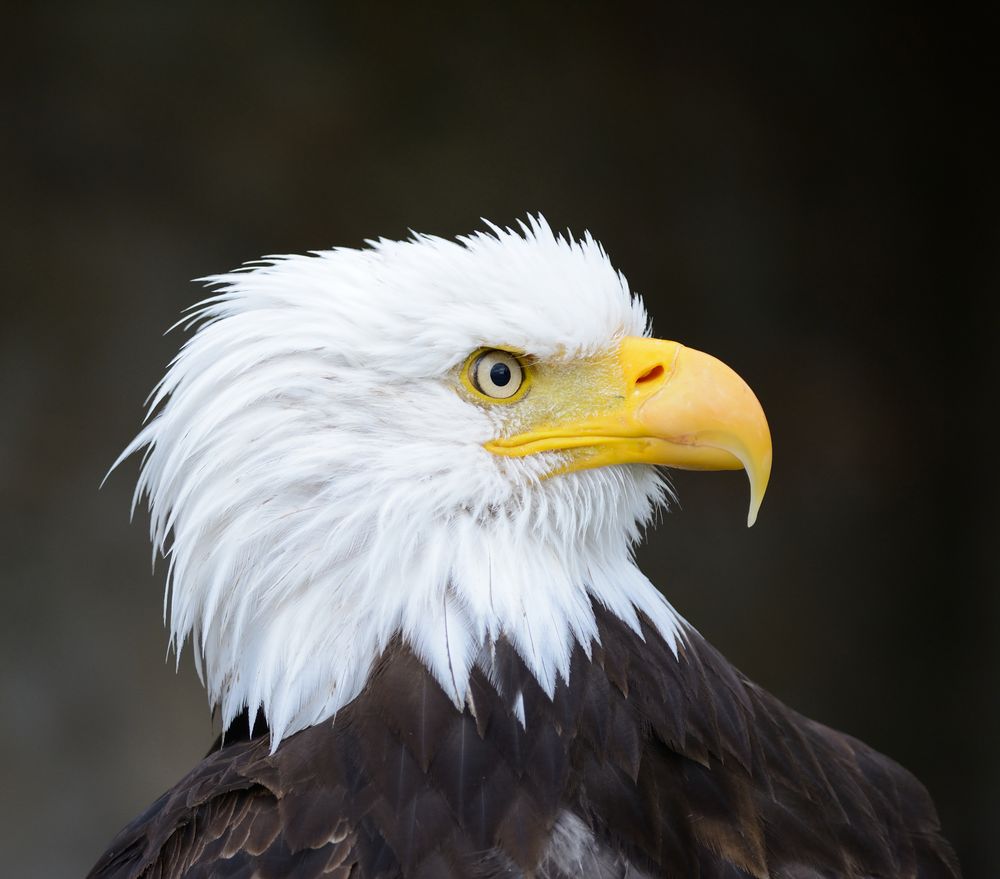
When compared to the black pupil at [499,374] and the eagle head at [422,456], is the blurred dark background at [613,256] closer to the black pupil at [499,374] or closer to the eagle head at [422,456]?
the eagle head at [422,456]

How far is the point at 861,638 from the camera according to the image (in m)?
5.54

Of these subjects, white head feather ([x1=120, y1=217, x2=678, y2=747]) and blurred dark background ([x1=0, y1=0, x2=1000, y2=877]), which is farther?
blurred dark background ([x1=0, y1=0, x2=1000, y2=877])

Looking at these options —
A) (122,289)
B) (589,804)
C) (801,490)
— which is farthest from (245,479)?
(801,490)

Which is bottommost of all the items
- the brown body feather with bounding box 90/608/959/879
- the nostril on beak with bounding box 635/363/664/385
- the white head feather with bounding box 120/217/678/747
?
the brown body feather with bounding box 90/608/959/879

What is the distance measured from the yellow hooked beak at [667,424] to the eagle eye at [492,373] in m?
0.06

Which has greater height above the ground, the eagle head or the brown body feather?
the eagle head

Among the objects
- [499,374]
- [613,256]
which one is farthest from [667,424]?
[613,256]

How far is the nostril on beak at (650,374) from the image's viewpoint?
1.94 m

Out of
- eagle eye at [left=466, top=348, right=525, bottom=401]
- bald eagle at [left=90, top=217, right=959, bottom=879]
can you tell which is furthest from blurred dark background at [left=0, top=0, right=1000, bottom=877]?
eagle eye at [left=466, top=348, right=525, bottom=401]

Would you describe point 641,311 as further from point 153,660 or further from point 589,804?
point 153,660

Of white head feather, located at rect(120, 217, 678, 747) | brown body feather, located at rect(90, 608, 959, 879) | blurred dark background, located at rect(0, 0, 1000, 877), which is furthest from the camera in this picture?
blurred dark background, located at rect(0, 0, 1000, 877)

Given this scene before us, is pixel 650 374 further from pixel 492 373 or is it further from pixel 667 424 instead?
pixel 492 373

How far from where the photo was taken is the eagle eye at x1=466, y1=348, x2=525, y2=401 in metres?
1.92

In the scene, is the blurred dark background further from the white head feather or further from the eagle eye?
the eagle eye
